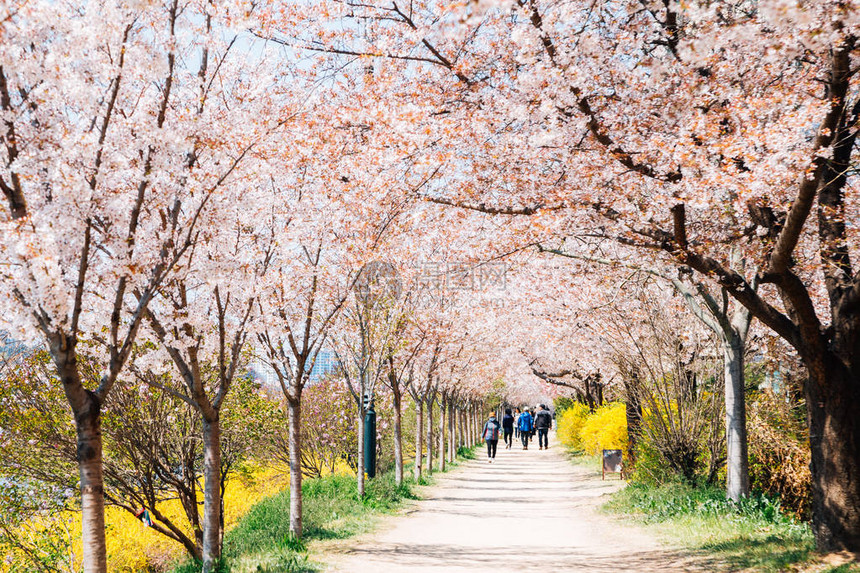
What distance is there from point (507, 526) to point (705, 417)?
441cm

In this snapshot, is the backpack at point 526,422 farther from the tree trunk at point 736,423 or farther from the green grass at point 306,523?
the tree trunk at point 736,423

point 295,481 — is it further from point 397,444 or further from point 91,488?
point 397,444

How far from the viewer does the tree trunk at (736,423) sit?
10844 mm

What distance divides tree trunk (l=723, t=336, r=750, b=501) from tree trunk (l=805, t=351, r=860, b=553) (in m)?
3.00

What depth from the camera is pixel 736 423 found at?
10906 mm

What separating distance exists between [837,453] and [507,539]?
4771 mm

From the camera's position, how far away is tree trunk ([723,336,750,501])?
10844mm

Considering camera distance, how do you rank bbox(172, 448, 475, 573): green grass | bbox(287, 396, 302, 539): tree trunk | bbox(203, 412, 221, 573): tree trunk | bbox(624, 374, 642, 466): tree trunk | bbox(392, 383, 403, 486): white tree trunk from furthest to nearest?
bbox(392, 383, 403, 486): white tree trunk
bbox(624, 374, 642, 466): tree trunk
bbox(287, 396, 302, 539): tree trunk
bbox(172, 448, 475, 573): green grass
bbox(203, 412, 221, 573): tree trunk

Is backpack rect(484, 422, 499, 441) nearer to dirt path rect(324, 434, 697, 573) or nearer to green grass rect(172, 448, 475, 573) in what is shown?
dirt path rect(324, 434, 697, 573)

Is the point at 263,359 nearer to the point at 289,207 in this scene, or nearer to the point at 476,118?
the point at 289,207

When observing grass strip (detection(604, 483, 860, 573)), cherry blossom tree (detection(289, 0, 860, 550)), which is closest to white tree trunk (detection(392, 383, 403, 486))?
grass strip (detection(604, 483, 860, 573))

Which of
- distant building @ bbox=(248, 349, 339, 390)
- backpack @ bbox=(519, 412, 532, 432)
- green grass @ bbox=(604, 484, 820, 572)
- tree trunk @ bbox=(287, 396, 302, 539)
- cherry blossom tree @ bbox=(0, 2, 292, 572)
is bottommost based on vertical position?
backpack @ bbox=(519, 412, 532, 432)

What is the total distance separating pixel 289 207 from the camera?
995cm

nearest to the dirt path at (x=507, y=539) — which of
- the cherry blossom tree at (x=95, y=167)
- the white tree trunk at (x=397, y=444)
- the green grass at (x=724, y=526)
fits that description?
the green grass at (x=724, y=526)
